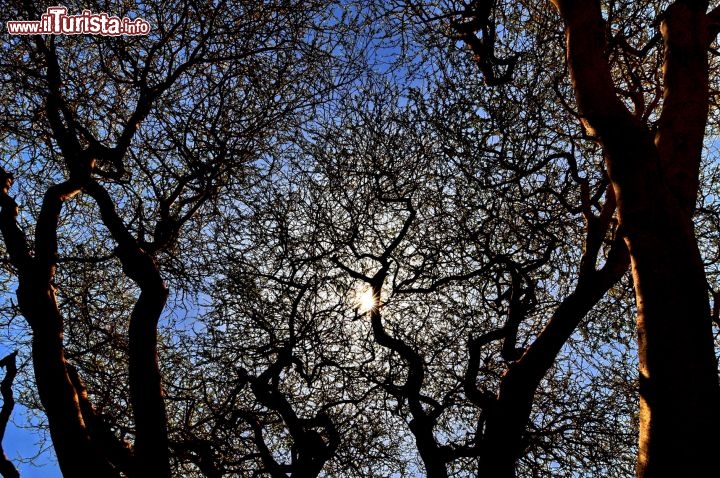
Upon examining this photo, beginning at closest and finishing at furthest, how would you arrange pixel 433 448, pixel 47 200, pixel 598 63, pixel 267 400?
pixel 598 63
pixel 47 200
pixel 433 448
pixel 267 400

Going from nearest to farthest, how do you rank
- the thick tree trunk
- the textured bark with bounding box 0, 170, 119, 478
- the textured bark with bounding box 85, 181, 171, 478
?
1. the thick tree trunk
2. the textured bark with bounding box 0, 170, 119, 478
3. the textured bark with bounding box 85, 181, 171, 478

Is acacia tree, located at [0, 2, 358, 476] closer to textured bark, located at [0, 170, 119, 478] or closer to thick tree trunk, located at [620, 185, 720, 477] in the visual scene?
textured bark, located at [0, 170, 119, 478]

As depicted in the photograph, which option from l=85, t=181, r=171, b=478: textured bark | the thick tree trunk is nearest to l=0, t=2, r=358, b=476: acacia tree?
l=85, t=181, r=171, b=478: textured bark

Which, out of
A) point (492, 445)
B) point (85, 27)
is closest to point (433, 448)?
point (492, 445)

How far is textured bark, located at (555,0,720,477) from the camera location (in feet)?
8.72

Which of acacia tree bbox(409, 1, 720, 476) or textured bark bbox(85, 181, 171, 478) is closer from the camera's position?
acacia tree bbox(409, 1, 720, 476)

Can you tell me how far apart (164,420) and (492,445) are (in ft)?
9.38

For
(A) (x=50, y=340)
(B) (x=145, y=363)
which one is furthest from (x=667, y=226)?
(A) (x=50, y=340)

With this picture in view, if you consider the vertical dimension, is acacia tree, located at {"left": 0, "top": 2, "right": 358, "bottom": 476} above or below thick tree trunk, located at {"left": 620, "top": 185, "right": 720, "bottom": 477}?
above

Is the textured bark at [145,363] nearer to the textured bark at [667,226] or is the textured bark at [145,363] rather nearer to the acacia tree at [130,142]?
the acacia tree at [130,142]

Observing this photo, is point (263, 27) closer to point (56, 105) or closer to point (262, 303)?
point (56, 105)

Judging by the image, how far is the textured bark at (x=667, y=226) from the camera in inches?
105

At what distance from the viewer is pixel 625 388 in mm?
7844

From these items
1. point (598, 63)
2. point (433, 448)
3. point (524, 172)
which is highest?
point (524, 172)
